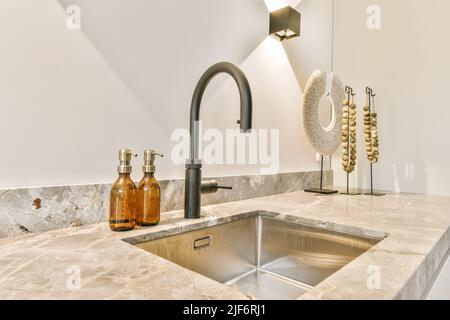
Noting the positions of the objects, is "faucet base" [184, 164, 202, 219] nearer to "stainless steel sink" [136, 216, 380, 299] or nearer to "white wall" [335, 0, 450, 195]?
"stainless steel sink" [136, 216, 380, 299]

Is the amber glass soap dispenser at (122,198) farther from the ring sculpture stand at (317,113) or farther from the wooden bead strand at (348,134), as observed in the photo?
the wooden bead strand at (348,134)

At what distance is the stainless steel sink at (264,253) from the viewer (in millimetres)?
720

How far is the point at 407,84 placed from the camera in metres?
1.54

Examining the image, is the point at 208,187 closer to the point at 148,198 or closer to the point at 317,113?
the point at 148,198

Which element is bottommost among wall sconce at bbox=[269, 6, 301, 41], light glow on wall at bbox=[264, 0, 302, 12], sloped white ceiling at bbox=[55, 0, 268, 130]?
sloped white ceiling at bbox=[55, 0, 268, 130]

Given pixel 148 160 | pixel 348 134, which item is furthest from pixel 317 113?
pixel 148 160

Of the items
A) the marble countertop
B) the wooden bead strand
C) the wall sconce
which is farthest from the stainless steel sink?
the wall sconce

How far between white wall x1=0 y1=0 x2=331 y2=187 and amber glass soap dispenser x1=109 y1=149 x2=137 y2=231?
0.14 metres

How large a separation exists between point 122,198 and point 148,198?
73mm

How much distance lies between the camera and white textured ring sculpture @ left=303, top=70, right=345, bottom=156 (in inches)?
50.6

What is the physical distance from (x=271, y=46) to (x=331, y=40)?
0.71m

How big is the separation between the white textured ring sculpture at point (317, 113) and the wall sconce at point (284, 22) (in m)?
0.22

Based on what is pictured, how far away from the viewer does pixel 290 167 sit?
4.70ft

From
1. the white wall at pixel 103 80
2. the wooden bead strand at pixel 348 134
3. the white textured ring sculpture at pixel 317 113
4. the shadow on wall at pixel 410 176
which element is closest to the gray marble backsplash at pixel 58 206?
the white wall at pixel 103 80
